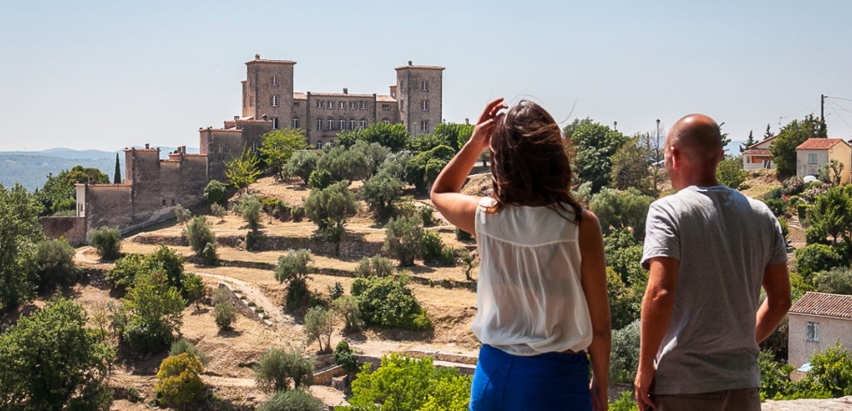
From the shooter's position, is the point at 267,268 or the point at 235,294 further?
the point at 267,268

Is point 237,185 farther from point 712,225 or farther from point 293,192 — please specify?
point 712,225

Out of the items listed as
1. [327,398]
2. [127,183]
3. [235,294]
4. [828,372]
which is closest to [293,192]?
[127,183]

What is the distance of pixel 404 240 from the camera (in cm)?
3806

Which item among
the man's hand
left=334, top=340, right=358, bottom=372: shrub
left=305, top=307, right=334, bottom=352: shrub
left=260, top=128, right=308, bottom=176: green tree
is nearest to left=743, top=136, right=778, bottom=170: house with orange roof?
left=260, top=128, right=308, bottom=176: green tree

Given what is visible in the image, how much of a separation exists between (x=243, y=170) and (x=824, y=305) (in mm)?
29963

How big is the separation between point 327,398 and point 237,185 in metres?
22.3

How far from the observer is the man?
4.21m

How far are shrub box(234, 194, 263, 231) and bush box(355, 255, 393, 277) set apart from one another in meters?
7.67

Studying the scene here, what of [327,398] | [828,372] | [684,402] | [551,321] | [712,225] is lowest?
[327,398]

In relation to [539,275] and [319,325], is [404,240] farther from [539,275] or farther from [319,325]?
[539,275]

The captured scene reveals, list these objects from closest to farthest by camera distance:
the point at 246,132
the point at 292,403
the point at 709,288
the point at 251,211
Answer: the point at 709,288
the point at 292,403
the point at 251,211
the point at 246,132

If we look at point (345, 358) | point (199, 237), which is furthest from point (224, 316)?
point (199, 237)

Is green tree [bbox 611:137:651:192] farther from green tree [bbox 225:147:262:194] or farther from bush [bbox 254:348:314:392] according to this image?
bush [bbox 254:348:314:392]

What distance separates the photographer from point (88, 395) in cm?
2762
